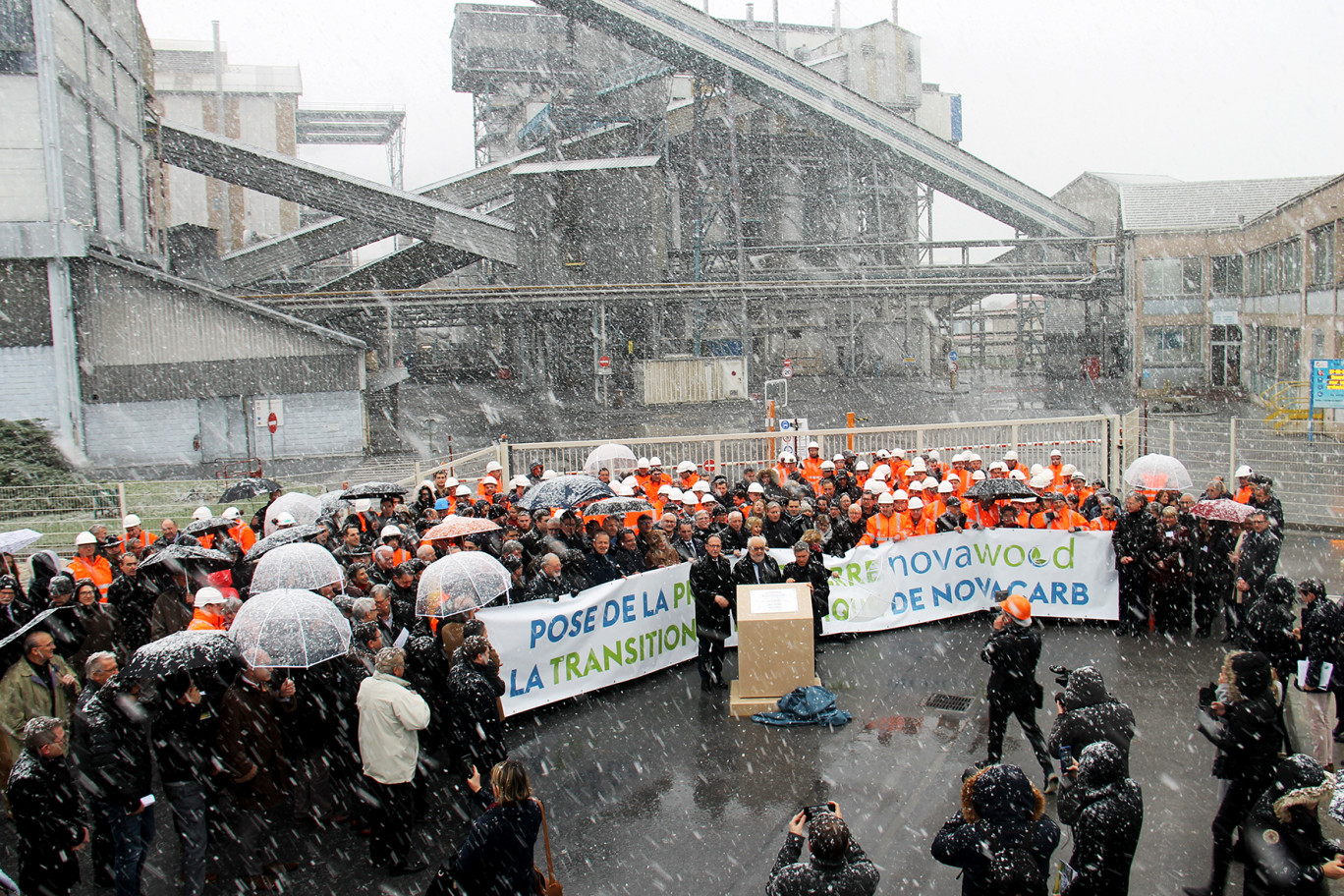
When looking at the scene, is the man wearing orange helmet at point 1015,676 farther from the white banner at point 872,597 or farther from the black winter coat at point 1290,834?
the white banner at point 872,597

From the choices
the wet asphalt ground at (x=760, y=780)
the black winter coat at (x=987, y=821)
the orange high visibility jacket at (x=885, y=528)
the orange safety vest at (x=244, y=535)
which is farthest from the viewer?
the orange safety vest at (x=244, y=535)

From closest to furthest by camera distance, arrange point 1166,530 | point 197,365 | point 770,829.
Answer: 1. point 770,829
2. point 1166,530
3. point 197,365

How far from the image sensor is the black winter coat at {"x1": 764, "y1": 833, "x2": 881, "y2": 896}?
3326 mm

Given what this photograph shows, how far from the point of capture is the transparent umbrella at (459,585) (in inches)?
252

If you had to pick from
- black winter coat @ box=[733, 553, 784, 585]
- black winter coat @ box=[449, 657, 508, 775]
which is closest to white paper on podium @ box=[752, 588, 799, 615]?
black winter coat @ box=[733, 553, 784, 585]

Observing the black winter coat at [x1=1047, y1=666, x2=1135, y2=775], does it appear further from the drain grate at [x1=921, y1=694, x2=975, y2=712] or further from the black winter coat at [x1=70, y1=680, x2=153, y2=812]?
the black winter coat at [x1=70, y1=680, x2=153, y2=812]

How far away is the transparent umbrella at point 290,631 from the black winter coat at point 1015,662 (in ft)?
13.7

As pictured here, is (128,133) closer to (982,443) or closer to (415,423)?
(415,423)

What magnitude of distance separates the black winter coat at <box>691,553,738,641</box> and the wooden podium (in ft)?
1.17

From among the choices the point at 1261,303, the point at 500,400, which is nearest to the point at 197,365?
the point at 500,400

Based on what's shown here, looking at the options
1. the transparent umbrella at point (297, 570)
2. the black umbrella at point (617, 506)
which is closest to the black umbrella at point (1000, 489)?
the black umbrella at point (617, 506)

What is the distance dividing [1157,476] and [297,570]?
9.12m

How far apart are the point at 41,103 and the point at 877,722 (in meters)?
24.7

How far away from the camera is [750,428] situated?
2691 cm
